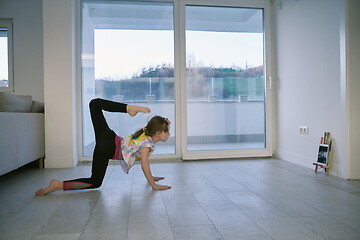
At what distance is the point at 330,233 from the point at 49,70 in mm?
3234

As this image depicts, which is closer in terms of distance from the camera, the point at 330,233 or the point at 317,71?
the point at 330,233

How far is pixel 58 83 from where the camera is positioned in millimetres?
3510

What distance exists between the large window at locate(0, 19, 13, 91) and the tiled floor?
161cm

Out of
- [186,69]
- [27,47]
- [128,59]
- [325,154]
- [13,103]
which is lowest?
[325,154]

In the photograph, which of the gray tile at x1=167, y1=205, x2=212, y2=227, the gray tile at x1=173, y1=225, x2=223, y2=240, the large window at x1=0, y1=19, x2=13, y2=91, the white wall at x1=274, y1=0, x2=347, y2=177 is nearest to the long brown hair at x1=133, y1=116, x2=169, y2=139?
the gray tile at x1=167, y1=205, x2=212, y2=227

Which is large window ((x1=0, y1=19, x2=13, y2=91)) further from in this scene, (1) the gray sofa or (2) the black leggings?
(2) the black leggings

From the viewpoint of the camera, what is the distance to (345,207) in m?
1.86

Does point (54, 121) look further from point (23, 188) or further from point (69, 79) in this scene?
point (23, 188)

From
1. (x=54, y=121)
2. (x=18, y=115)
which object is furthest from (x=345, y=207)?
(x=54, y=121)

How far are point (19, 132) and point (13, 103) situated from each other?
0.38m

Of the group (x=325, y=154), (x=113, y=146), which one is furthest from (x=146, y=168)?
(x=325, y=154)

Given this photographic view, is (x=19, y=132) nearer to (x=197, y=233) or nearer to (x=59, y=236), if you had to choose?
(x=59, y=236)

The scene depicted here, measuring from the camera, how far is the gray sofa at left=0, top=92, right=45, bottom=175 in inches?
94.4

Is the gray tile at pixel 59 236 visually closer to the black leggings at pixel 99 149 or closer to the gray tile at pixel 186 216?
the gray tile at pixel 186 216
